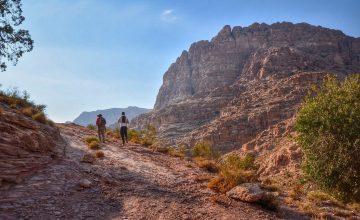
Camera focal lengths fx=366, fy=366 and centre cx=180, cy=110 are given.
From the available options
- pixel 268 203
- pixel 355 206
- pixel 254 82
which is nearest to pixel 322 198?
pixel 355 206

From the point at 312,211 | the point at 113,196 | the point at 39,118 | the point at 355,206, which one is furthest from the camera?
the point at 39,118

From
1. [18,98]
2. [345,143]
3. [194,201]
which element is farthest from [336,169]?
[18,98]

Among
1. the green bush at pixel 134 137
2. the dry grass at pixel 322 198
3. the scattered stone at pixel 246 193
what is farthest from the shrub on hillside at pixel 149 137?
the scattered stone at pixel 246 193

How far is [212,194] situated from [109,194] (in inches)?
149

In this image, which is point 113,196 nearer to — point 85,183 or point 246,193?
point 85,183

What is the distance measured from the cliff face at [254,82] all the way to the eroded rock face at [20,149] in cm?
7507

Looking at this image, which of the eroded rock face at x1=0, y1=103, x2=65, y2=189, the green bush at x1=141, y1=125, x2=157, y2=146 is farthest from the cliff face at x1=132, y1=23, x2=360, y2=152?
the eroded rock face at x1=0, y1=103, x2=65, y2=189

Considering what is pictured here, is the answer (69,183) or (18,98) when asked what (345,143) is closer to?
(69,183)

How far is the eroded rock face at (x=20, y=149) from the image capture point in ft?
36.9

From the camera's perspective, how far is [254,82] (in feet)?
455

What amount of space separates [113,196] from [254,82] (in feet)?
430

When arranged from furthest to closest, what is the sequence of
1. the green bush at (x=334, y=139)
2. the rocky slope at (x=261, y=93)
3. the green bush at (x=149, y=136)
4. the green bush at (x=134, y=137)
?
the rocky slope at (x=261, y=93), the green bush at (x=134, y=137), the green bush at (x=149, y=136), the green bush at (x=334, y=139)

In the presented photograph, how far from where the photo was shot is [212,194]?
527 inches

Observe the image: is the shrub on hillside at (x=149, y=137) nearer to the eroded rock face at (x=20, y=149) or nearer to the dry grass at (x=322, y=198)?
the eroded rock face at (x=20, y=149)
